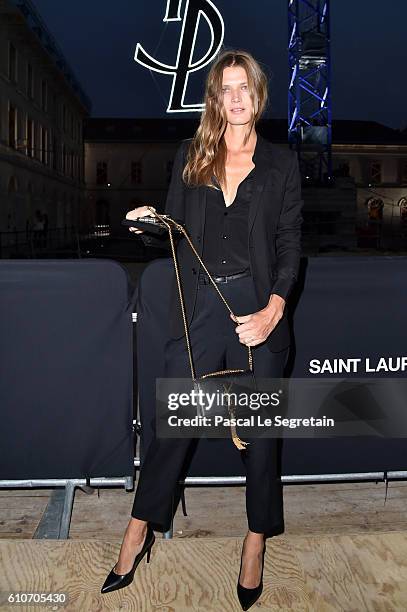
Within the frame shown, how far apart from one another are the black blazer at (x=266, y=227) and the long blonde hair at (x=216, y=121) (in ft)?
0.22

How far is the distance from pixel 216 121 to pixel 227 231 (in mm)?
498

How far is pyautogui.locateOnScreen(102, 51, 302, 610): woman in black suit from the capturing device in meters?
2.45

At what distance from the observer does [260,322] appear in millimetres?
2398

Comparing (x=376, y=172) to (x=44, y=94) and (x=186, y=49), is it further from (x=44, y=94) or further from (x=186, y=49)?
(x=186, y=49)

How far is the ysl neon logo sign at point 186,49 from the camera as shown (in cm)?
686

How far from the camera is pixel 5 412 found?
125 inches

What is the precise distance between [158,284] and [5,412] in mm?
1107

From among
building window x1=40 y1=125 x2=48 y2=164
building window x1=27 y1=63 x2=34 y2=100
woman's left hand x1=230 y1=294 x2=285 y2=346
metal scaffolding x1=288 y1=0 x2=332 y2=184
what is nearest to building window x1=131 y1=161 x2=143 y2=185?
building window x1=40 y1=125 x2=48 y2=164

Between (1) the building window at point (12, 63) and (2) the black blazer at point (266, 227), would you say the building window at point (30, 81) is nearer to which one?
(1) the building window at point (12, 63)

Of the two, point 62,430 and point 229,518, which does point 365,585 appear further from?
point 62,430

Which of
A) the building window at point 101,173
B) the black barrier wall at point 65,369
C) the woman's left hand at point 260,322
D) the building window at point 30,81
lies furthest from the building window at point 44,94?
the woman's left hand at point 260,322

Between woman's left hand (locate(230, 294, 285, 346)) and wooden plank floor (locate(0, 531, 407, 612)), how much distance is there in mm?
1131

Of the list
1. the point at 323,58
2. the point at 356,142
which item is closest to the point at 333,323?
the point at 323,58

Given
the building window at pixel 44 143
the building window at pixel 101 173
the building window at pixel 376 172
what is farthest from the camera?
the building window at pixel 376 172
